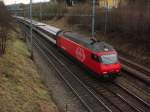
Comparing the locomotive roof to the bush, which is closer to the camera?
the locomotive roof

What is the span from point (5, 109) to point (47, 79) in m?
11.4

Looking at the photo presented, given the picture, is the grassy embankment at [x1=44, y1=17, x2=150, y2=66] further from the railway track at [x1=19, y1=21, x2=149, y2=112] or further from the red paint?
the railway track at [x1=19, y1=21, x2=149, y2=112]

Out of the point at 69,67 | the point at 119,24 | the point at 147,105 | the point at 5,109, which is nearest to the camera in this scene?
the point at 5,109

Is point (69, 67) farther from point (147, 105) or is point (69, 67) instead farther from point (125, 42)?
point (147, 105)

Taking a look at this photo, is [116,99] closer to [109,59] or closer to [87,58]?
[109,59]

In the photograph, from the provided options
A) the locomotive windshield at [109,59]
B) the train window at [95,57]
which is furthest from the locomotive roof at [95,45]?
the locomotive windshield at [109,59]

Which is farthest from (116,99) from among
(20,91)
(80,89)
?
(20,91)

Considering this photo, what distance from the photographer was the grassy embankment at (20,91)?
53.0ft

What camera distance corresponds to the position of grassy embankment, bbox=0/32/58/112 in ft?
53.0

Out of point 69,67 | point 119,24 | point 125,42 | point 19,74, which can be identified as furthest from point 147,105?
point 119,24

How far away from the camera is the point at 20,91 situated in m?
18.3

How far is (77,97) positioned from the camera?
71.5ft

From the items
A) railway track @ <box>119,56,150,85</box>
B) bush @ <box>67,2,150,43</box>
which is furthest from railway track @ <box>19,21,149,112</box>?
bush @ <box>67,2,150,43</box>

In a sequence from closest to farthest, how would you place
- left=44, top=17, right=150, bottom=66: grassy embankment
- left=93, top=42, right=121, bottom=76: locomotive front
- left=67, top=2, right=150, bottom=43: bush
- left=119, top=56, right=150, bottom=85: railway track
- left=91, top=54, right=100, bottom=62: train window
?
left=93, top=42, right=121, bottom=76: locomotive front → left=91, top=54, right=100, bottom=62: train window → left=119, top=56, right=150, bottom=85: railway track → left=44, top=17, right=150, bottom=66: grassy embankment → left=67, top=2, right=150, bottom=43: bush
